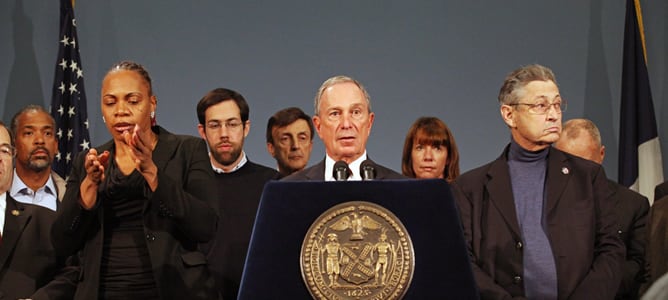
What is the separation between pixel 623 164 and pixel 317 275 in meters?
4.35

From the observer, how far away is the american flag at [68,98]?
236 inches

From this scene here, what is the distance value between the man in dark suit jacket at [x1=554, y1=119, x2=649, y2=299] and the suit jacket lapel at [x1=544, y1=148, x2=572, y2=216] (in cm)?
46

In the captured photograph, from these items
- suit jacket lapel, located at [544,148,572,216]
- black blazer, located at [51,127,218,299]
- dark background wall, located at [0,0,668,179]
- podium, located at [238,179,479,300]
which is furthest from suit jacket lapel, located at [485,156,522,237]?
dark background wall, located at [0,0,668,179]

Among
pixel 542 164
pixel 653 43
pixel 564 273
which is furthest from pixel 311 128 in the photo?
pixel 653 43

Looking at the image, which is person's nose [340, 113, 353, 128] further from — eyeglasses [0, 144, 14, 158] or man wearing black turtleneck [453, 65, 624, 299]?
eyeglasses [0, 144, 14, 158]

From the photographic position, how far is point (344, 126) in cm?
288

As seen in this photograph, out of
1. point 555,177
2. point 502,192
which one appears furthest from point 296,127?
point 555,177

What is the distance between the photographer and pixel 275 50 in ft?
20.6

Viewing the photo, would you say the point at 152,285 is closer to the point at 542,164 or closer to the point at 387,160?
the point at 542,164

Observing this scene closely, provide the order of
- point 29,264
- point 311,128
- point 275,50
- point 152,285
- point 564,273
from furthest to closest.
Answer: point 275,50 → point 311,128 → point 29,264 → point 564,273 → point 152,285

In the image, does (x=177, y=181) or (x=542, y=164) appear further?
(x=542, y=164)

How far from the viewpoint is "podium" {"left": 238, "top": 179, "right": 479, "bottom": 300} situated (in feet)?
6.81

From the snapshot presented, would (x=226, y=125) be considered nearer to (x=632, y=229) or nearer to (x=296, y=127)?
(x=296, y=127)

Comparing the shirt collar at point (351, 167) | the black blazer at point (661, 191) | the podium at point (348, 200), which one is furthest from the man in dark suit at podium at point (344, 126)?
the black blazer at point (661, 191)
